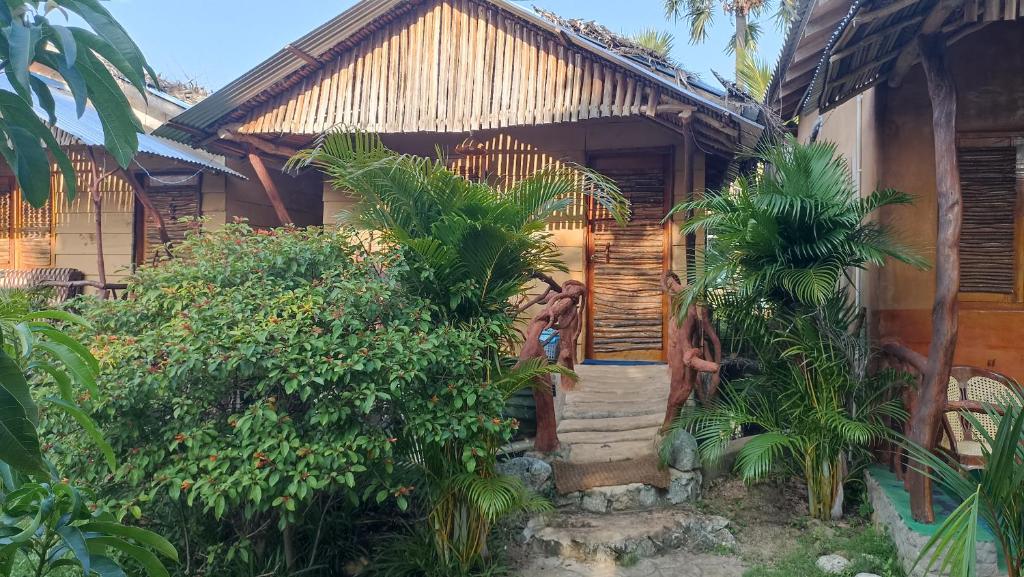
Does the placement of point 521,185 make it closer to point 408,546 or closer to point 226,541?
point 408,546

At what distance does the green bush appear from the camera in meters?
3.66

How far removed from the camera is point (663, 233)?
8.10 meters

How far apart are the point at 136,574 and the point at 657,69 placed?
7003 millimetres

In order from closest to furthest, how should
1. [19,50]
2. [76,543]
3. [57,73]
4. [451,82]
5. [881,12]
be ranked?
[19,50]
[57,73]
[76,543]
[881,12]
[451,82]

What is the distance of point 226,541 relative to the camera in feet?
14.0

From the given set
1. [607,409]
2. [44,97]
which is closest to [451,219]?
[607,409]

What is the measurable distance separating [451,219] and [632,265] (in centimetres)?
426

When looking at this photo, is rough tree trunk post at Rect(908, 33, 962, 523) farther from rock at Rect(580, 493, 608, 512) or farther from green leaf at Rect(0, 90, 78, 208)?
green leaf at Rect(0, 90, 78, 208)

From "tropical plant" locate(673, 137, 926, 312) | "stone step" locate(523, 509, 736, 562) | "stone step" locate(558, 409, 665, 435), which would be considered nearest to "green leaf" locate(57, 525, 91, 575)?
"stone step" locate(523, 509, 736, 562)

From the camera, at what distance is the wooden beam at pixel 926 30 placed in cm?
383

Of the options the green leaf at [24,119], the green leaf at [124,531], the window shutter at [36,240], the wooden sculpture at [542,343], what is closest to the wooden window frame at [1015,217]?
the wooden sculpture at [542,343]

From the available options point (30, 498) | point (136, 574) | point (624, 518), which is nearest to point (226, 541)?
point (136, 574)

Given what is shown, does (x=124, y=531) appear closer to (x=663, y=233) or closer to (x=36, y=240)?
(x=663, y=233)

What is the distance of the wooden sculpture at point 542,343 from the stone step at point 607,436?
430mm
